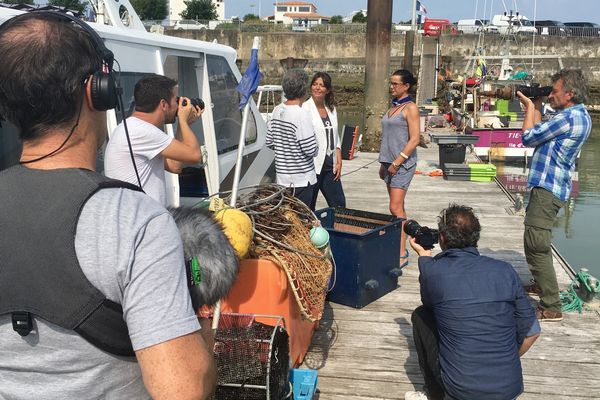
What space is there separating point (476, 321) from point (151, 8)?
9427 cm

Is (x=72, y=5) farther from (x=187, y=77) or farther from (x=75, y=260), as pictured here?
(x=75, y=260)

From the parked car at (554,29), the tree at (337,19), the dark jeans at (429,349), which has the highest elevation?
the tree at (337,19)

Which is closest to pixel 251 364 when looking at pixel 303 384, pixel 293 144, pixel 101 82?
pixel 303 384

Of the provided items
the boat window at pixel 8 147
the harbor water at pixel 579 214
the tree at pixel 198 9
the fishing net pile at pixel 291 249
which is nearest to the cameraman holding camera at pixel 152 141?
the boat window at pixel 8 147

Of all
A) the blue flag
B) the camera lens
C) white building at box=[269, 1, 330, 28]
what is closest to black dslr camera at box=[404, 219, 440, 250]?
the camera lens

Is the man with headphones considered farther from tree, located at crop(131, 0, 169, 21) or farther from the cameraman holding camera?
tree, located at crop(131, 0, 169, 21)

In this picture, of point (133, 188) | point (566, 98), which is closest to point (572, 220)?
point (566, 98)

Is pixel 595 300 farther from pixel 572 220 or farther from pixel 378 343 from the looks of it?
pixel 572 220

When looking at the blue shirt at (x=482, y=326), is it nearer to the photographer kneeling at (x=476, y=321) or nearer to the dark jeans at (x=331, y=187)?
the photographer kneeling at (x=476, y=321)

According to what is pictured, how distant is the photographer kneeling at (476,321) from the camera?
2938 millimetres

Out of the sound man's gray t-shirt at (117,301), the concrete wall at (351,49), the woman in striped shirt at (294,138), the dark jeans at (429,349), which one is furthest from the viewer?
the concrete wall at (351,49)

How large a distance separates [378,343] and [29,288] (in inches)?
140

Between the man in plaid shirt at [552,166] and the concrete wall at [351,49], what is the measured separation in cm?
3654

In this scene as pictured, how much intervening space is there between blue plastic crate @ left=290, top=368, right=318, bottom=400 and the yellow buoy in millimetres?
726
